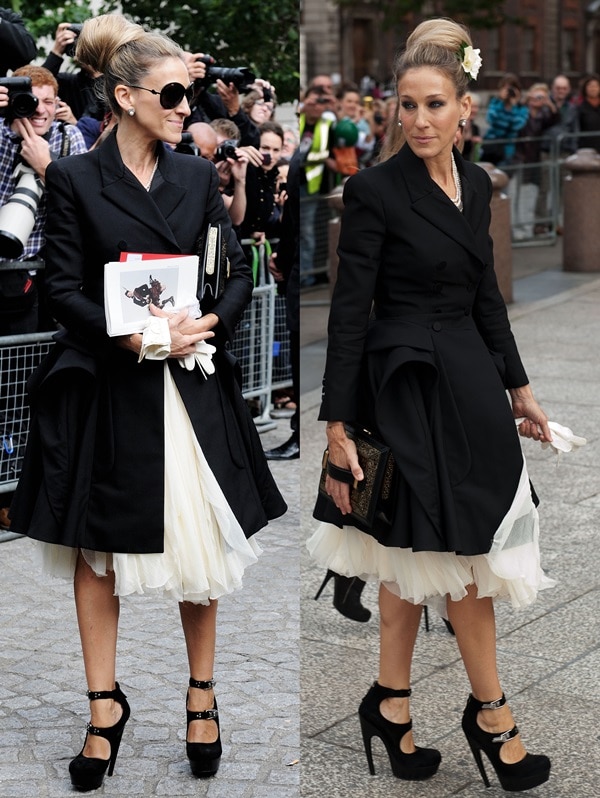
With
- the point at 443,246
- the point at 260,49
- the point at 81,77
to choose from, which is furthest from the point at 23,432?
the point at 260,49

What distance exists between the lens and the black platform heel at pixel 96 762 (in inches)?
143

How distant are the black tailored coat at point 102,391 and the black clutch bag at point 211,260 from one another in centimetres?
5

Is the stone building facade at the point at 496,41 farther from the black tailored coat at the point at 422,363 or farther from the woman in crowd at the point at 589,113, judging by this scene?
the black tailored coat at the point at 422,363

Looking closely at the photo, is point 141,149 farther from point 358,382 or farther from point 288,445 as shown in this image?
point 288,445

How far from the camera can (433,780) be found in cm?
375

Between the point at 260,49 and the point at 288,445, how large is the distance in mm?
6571

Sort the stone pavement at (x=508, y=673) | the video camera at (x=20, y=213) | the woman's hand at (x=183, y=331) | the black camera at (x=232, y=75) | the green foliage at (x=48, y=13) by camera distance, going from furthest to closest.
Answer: the green foliage at (x=48, y=13) < the black camera at (x=232, y=75) < the video camera at (x=20, y=213) < the stone pavement at (x=508, y=673) < the woman's hand at (x=183, y=331)

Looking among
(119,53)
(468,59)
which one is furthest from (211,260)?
(468,59)

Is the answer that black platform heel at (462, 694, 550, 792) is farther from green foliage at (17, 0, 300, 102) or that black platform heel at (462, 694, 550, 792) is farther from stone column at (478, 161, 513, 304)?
Answer: green foliage at (17, 0, 300, 102)

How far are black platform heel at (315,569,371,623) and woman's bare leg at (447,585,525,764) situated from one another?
1356 mm

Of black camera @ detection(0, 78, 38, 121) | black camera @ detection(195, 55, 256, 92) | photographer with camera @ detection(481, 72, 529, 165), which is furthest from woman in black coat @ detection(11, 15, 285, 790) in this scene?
photographer with camera @ detection(481, 72, 529, 165)

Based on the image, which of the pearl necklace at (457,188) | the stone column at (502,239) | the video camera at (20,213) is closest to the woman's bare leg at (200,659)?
the pearl necklace at (457,188)

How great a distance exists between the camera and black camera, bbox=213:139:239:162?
7344 millimetres

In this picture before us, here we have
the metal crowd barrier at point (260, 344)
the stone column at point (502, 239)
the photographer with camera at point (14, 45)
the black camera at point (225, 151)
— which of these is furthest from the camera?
the stone column at point (502, 239)
